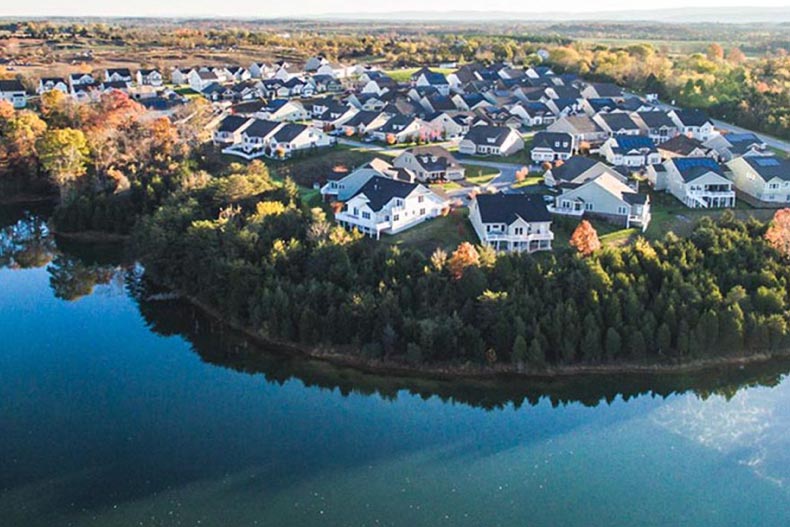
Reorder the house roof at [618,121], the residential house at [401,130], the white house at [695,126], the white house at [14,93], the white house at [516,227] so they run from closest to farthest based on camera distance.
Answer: the white house at [516,227], the residential house at [401,130], the house roof at [618,121], the white house at [695,126], the white house at [14,93]

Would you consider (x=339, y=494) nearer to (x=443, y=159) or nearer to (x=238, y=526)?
(x=238, y=526)

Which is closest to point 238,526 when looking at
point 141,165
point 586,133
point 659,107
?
point 141,165

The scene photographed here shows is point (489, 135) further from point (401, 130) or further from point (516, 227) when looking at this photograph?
point (516, 227)

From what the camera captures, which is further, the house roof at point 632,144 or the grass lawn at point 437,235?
the house roof at point 632,144

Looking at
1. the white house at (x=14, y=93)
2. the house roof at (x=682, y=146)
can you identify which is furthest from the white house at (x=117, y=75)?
the house roof at (x=682, y=146)

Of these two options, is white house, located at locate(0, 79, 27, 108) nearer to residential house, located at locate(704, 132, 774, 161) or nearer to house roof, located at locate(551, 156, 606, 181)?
house roof, located at locate(551, 156, 606, 181)

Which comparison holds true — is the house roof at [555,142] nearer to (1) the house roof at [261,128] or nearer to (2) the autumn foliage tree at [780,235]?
(2) the autumn foliage tree at [780,235]
